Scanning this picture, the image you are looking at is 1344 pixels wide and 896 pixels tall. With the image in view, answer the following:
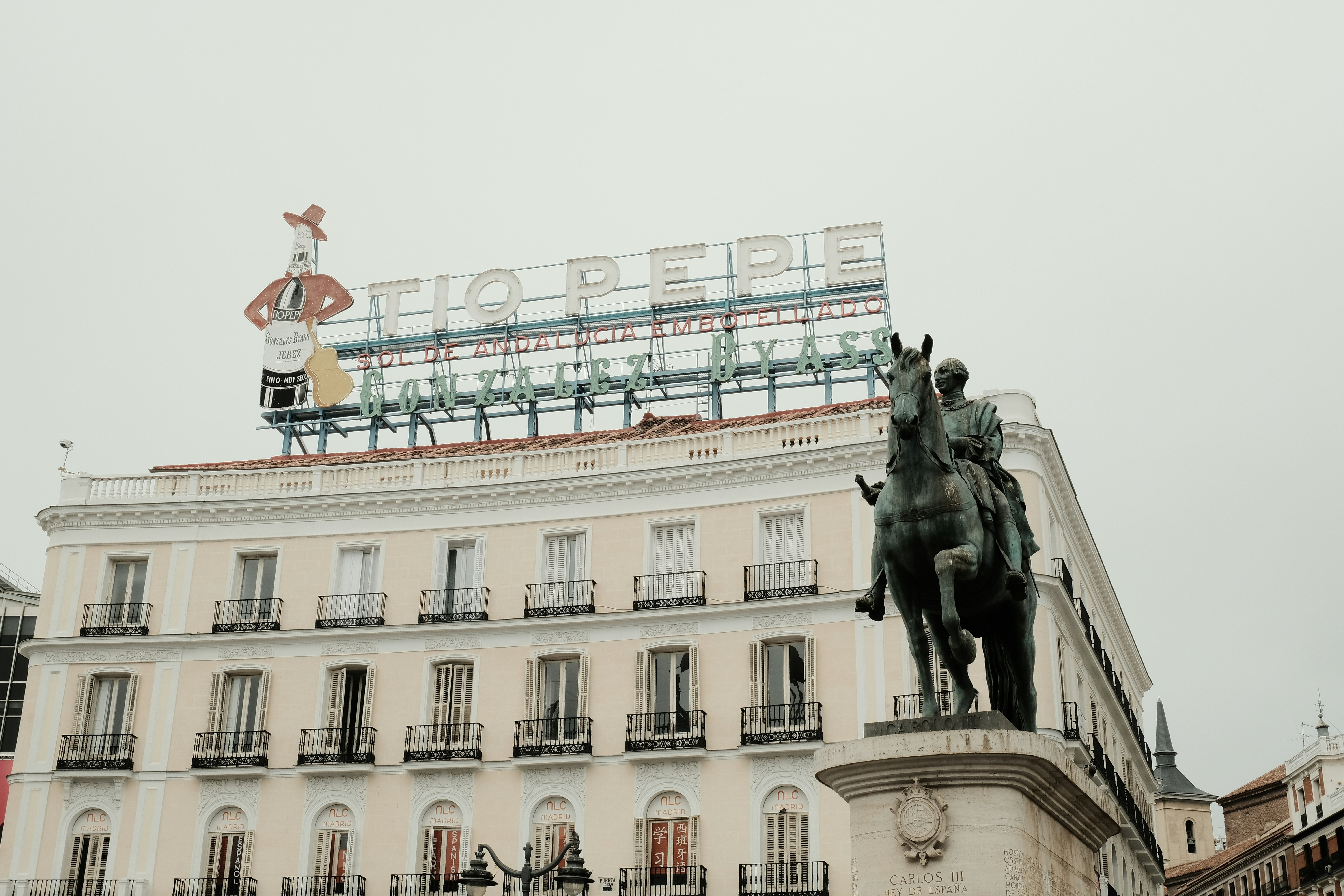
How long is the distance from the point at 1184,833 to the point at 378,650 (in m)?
123

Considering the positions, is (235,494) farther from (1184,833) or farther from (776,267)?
(1184,833)

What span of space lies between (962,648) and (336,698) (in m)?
35.5

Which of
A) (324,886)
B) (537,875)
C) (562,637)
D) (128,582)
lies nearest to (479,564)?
(562,637)

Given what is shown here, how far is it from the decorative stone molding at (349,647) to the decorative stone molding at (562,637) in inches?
195

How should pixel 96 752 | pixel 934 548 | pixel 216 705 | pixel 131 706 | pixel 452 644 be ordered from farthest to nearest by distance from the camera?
pixel 131 706 < pixel 216 705 < pixel 96 752 < pixel 452 644 < pixel 934 548

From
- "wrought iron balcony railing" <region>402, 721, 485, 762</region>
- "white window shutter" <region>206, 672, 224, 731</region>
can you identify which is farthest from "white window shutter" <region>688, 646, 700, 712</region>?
"white window shutter" <region>206, 672, 224, 731</region>

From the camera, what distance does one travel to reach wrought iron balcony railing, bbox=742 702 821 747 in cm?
4191

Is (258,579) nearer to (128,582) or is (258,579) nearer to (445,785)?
(128,582)

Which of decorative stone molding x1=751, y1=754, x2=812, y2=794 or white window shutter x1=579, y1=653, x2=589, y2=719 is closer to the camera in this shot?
decorative stone molding x1=751, y1=754, x2=812, y2=794

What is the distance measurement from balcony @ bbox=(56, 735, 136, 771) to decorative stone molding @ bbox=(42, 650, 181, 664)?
2.31m

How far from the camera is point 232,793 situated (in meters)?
45.1

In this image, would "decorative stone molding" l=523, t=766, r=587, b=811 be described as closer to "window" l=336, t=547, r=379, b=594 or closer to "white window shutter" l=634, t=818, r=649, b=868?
"white window shutter" l=634, t=818, r=649, b=868

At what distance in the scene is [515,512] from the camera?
47.1 meters

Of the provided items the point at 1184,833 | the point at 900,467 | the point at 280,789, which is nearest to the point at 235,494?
the point at 280,789
